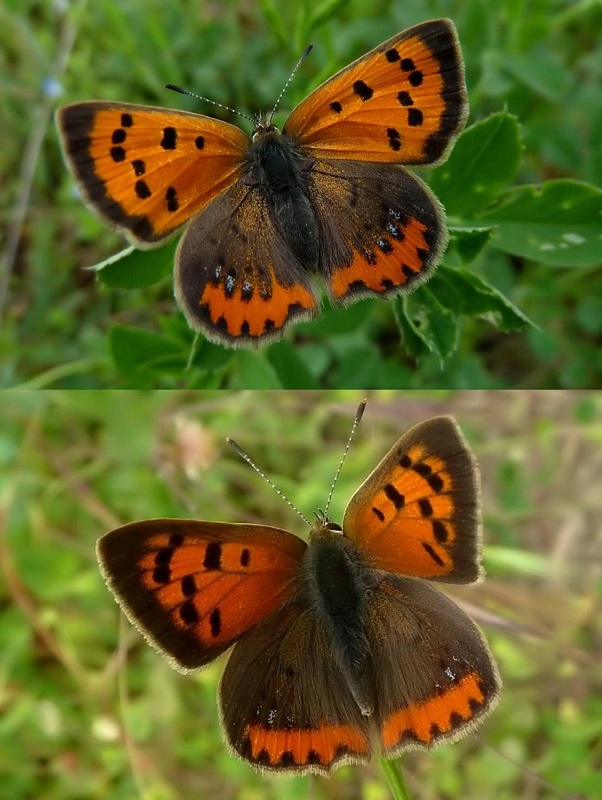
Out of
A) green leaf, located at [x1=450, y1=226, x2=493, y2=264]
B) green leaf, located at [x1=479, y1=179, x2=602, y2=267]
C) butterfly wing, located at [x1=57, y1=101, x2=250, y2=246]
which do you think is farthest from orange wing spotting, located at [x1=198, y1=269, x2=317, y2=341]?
green leaf, located at [x1=479, y1=179, x2=602, y2=267]

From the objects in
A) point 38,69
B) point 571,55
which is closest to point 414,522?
point 571,55

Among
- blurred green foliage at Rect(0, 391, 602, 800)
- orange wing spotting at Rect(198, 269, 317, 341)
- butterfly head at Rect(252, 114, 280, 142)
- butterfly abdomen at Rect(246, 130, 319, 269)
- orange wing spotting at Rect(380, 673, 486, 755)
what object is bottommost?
blurred green foliage at Rect(0, 391, 602, 800)

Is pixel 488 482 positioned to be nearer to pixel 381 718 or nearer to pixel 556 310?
pixel 556 310

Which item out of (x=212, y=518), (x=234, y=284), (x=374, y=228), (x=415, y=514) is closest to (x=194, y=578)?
(x=415, y=514)

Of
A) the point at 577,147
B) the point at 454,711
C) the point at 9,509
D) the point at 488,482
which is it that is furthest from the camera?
the point at 488,482

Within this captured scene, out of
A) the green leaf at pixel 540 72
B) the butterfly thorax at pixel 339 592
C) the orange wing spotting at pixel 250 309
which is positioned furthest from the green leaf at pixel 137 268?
the green leaf at pixel 540 72

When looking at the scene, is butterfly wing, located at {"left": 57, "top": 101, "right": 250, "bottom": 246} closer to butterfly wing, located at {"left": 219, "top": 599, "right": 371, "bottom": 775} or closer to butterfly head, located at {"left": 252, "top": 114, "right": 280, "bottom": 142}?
butterfly head, located at {"left": 252, "top": 114, "right": 280, "bottom": 142}

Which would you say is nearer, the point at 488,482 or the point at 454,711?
the point at 454,711
